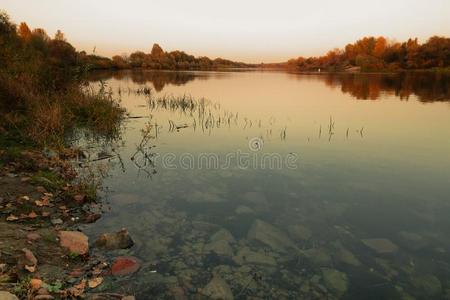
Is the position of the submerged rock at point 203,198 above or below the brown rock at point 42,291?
below

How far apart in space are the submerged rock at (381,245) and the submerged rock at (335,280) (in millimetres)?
1224

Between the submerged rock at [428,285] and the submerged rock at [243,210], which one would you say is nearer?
the submerged rock at [428,285]

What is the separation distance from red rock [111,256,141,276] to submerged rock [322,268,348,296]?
320cm

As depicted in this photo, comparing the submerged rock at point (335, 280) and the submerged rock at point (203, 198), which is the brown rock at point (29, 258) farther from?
the submerged rock at point (335, 280)

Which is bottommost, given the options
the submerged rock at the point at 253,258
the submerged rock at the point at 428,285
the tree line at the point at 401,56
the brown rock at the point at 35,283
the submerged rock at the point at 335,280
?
the submerged rock at the point at 428,285

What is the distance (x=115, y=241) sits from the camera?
6059 mm

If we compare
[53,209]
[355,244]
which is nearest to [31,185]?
[53,209]

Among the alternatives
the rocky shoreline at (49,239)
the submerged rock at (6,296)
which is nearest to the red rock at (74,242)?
the rocky shoreline at (49,239)

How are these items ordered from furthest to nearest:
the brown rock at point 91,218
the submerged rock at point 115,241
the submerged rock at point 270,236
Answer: the brown rock at point 91,218 < the submerged rock at point 270,236 < the submerged rock at point 115,241

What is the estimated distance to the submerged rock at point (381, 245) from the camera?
6.25 meters

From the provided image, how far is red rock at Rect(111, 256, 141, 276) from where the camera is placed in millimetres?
5285

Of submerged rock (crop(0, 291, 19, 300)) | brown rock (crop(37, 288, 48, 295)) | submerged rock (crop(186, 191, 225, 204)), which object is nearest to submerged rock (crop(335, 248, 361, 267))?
submerged rock (crop(186, 191, 225, 204))

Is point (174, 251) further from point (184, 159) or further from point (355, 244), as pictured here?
point (184, 159)

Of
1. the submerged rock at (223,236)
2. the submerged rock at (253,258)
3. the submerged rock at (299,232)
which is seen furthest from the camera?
the submerged rock at (299,232)
